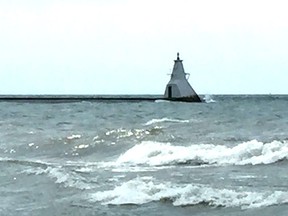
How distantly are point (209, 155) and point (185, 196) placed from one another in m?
6.92

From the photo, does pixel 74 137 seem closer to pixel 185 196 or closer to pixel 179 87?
pixel 185 196

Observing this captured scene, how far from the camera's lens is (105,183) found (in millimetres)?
13141

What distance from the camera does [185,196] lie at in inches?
433

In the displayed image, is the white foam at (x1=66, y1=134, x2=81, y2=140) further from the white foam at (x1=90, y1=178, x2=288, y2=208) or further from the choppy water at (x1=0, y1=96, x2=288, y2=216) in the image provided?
the white foam at (x1=90, y1=178, x2=288, y2=208)

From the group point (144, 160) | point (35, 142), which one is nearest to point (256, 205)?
point (144, 160)

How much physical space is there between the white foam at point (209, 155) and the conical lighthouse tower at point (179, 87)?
123 ft

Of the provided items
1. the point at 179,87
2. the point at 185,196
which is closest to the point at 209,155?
the point at 185,196

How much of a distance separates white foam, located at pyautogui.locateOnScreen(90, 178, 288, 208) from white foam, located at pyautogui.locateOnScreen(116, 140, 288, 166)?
4837mm

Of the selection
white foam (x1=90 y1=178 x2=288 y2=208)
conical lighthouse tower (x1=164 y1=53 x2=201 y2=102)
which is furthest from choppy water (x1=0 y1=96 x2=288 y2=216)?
conical lighthouse tower (x1=164 y1=53 x2=201 y2=102)

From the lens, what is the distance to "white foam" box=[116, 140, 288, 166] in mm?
16625

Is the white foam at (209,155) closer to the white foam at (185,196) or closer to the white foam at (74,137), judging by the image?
the white foam at (185,196)

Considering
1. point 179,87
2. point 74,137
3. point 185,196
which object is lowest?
point 74,137

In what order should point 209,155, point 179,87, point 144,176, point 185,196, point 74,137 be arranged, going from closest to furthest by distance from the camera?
point 185,196, point 144,176, point 209,155, point 74,137, point 179,87

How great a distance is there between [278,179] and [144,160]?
5724mm
